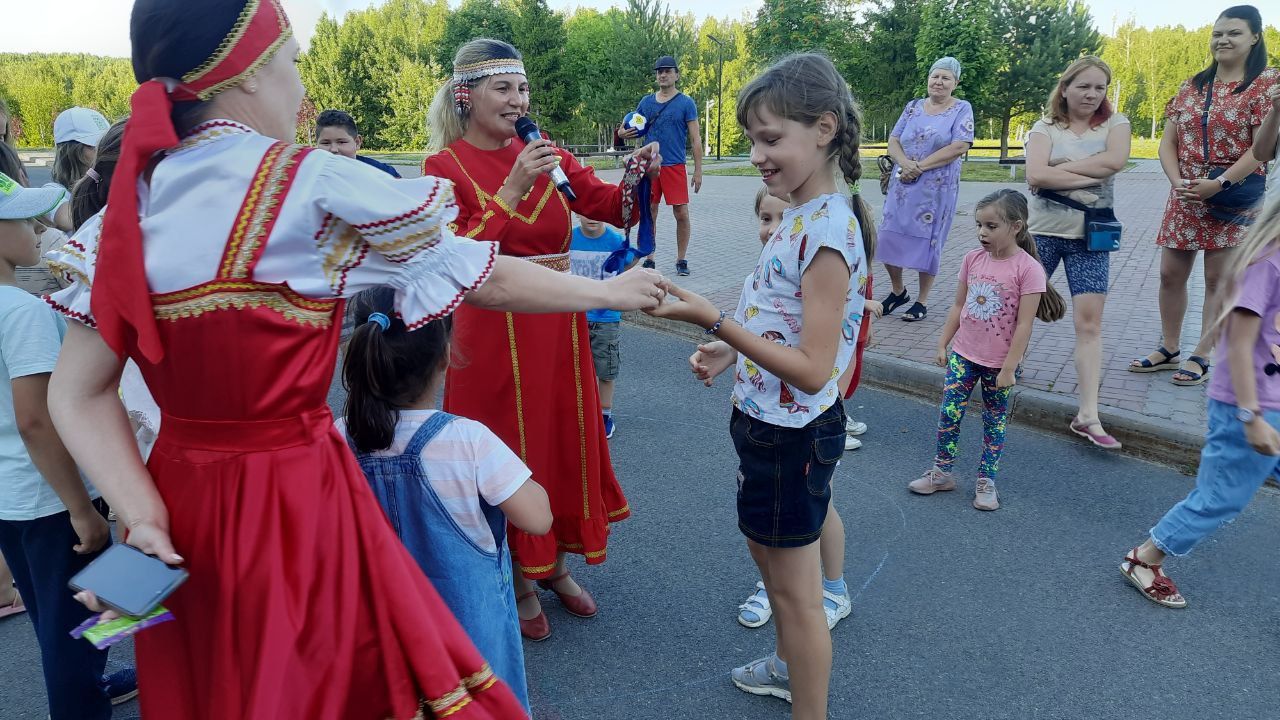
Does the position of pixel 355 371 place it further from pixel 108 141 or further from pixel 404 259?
pixel 108 141

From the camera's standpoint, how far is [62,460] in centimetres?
183

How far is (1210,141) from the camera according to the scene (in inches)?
198

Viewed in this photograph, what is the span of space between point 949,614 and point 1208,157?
12.6 feet

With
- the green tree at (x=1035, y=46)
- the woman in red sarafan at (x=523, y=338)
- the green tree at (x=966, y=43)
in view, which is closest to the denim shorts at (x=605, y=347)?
the woman in red sarafan at (x=523, y=338)

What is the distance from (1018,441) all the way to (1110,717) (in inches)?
94.8

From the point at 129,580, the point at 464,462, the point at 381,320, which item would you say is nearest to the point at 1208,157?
the point at 464,462

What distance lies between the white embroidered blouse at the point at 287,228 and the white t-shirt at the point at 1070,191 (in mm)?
4266

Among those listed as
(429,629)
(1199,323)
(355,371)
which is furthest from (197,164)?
(1199,323)

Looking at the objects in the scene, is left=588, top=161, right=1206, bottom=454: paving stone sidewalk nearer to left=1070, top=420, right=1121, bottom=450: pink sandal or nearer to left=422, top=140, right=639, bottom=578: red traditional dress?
left=1070, top=420, right=1121, bottom=450: pink sandal

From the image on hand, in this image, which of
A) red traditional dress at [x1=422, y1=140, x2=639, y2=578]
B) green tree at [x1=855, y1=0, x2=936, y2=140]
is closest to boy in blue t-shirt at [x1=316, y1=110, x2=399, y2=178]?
red traditional dress at [x1=422, y1=140, x2=639, y2=578]

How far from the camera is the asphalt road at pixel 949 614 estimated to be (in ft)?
8.83

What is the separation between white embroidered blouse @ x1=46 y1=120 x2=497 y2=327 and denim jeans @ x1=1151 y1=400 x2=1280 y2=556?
2.82m

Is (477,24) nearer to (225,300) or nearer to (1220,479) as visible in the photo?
(1220,479)

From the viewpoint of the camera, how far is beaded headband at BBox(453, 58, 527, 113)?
2.86 metres
